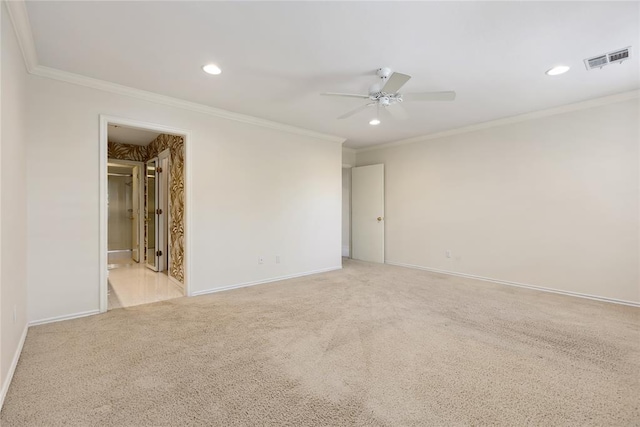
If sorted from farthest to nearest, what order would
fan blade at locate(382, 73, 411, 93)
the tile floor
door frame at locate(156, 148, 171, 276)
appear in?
door frame at locate(156, 148, 171, 276) → the tile floor → fan blade at locate(382, 73, 411, 93)

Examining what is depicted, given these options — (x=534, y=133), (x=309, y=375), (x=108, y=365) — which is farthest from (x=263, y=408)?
(x=534, y=133)

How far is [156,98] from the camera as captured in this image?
137 inches

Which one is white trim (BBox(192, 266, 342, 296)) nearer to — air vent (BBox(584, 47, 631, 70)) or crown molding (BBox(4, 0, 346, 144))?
crown molding (BBox(4, 0, 346, 144))

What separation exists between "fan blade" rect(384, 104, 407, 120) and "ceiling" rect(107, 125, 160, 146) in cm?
370

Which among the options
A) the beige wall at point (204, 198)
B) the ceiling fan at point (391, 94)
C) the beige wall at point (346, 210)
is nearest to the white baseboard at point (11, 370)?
the beige wall at point (204, 198)

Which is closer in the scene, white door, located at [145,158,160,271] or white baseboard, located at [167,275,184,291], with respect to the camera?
white baseboard, located at [167,275,184,291]

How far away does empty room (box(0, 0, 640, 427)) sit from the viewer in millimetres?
1866

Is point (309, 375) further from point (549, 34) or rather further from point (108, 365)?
point (549, 34)

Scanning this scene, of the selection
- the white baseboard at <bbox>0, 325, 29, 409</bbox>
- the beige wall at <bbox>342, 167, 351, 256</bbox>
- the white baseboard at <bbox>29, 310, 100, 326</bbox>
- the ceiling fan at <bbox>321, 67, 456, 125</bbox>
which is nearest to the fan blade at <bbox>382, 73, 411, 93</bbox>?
the ceiling fan at <bbox>321, 67, 456, 125</bbox>

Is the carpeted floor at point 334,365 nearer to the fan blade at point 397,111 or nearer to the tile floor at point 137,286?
the tile floor at point 137,286

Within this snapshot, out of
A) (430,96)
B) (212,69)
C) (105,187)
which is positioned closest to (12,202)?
(105,187)

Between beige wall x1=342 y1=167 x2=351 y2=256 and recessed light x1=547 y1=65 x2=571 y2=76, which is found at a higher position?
recessed light x1=547 y1=65 x2=571 y2=76

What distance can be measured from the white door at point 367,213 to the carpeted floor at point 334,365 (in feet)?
9.00

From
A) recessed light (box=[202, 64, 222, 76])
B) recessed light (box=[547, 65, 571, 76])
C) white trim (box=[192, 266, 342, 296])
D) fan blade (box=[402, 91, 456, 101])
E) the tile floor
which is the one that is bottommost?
the tile floor
